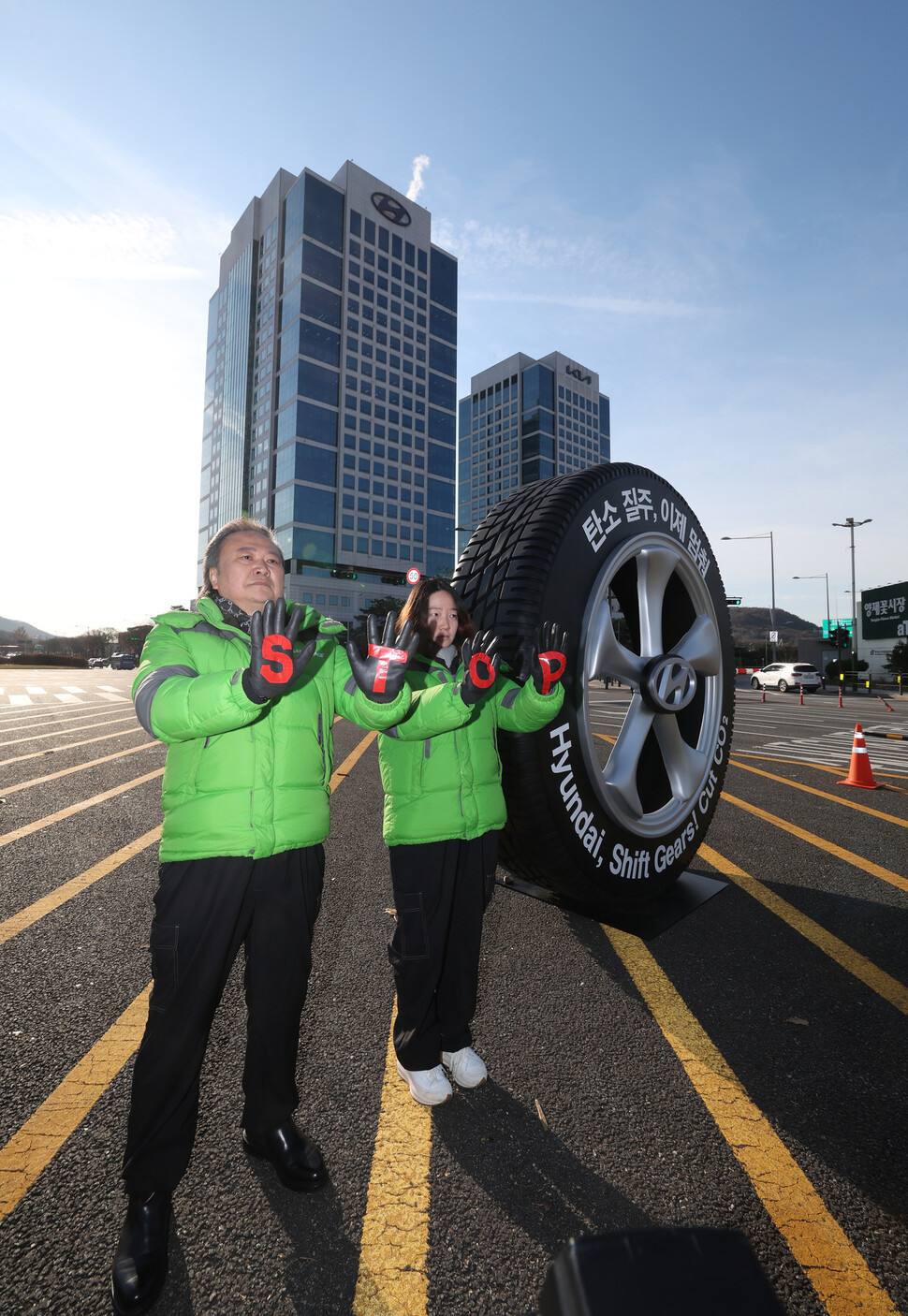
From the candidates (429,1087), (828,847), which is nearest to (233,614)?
(429,1087)

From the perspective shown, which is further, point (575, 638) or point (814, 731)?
point (814, 731)

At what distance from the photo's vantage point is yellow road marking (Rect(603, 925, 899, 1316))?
4.17 feet

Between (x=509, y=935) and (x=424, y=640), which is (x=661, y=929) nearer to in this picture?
(x=509, y=935)

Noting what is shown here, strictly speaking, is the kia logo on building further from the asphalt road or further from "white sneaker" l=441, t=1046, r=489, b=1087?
"white sneaker" l=441, t=1046, r=489, b=1087

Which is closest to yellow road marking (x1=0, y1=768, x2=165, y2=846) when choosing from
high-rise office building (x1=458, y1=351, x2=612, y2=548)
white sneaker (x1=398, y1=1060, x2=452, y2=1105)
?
white sneaker (x1=398, y1=1060, x2=452, y2=1105)

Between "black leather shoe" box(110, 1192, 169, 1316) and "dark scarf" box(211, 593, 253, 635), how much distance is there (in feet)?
4.47

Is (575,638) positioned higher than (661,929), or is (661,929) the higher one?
(575,638)

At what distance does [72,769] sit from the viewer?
702 centimetres

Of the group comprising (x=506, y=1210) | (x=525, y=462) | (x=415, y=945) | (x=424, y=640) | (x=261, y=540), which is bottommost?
(x=506, y=1210)

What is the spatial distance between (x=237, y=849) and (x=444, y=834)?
27.5 inches

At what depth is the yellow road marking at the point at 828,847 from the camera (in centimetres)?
377

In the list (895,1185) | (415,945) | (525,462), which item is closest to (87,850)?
(415,945)

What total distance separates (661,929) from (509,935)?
0.70m

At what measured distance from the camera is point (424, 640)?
7.22 ft
